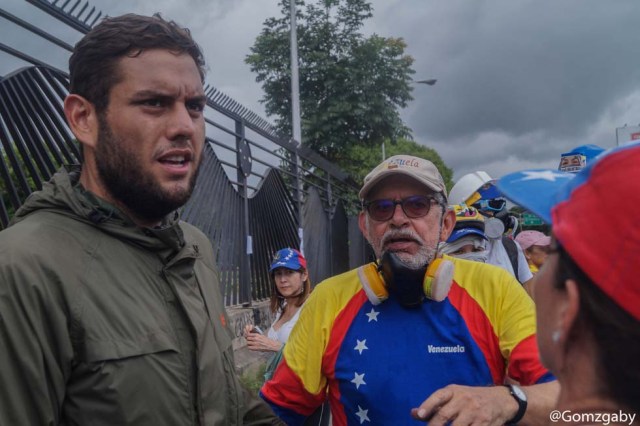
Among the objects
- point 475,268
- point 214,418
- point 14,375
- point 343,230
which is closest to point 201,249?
point 214,418

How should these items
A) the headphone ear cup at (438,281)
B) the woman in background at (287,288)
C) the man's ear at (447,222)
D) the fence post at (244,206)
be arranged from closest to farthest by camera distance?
the headphone ear cup at (438,281), the man's ear at (447,222), the woman in background at (287,288), the fence post at (244,206)

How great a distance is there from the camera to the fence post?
682 cm

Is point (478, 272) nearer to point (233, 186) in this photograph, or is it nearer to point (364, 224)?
point (364, 224)

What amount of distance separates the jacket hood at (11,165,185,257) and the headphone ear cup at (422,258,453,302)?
962mm

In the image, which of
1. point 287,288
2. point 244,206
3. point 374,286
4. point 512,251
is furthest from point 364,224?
point 244,206

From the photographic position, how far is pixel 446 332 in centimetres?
206

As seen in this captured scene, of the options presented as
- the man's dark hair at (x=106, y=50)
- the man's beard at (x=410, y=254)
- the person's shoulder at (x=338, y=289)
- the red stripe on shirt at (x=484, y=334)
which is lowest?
the red stripe on shirt at (x=484, y=334)

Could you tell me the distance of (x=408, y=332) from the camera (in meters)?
2.11

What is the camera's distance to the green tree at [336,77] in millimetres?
19656

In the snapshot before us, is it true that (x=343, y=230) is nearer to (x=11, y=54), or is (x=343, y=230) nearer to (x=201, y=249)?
(x=11, y=54)

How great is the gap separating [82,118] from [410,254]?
1.35 m

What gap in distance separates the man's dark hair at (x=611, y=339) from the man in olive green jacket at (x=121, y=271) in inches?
42.9

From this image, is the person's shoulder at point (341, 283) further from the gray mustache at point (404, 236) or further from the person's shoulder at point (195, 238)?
the person's shoulder at point (195, 238)

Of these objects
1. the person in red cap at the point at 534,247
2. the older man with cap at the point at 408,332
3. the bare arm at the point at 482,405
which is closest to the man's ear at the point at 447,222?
the older man with cap at the point at 408,332
